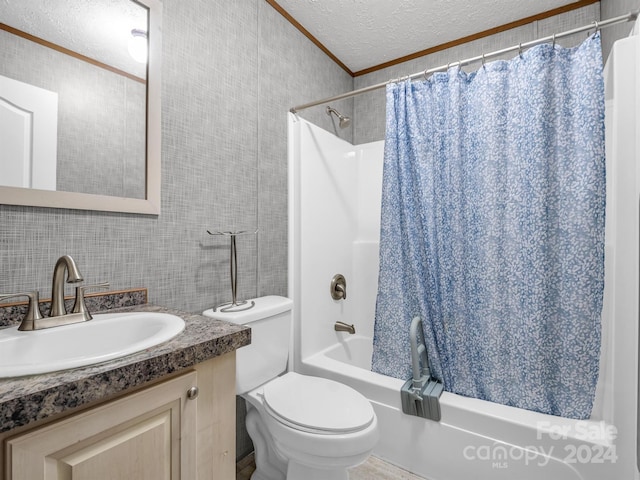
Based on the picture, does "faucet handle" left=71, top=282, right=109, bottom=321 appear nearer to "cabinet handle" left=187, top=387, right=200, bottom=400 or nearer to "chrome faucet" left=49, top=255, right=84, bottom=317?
"chrome faucet" left=49, top=255, right=84, bottom=317

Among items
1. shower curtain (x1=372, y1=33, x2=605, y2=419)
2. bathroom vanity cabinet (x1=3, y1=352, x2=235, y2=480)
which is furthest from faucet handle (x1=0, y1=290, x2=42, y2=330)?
shower curtain (x1=372, y1=33, x2=605, y2=419)

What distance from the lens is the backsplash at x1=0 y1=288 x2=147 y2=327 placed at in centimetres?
88

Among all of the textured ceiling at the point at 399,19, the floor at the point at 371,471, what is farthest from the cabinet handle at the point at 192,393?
the textured ceiling at the point at 399,19

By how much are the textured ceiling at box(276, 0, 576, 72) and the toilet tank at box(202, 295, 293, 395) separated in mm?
1621

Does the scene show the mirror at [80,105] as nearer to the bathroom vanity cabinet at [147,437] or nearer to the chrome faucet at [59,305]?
the chrome faucet at [59,305]

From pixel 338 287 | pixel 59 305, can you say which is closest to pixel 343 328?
pixel 338 287

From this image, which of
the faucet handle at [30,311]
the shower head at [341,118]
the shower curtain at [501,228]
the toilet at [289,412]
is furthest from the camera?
the shower head at [341,118]

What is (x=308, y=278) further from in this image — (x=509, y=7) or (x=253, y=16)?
(x=509, y=7)

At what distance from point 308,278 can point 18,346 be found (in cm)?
131

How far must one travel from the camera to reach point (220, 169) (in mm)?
1469

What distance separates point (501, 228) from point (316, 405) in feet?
3.62

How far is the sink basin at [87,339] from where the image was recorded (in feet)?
2.27

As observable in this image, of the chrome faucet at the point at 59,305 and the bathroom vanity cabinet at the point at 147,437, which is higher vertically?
the chrome faucet at the point at 59,305

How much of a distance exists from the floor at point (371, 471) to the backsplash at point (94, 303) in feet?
3.19
